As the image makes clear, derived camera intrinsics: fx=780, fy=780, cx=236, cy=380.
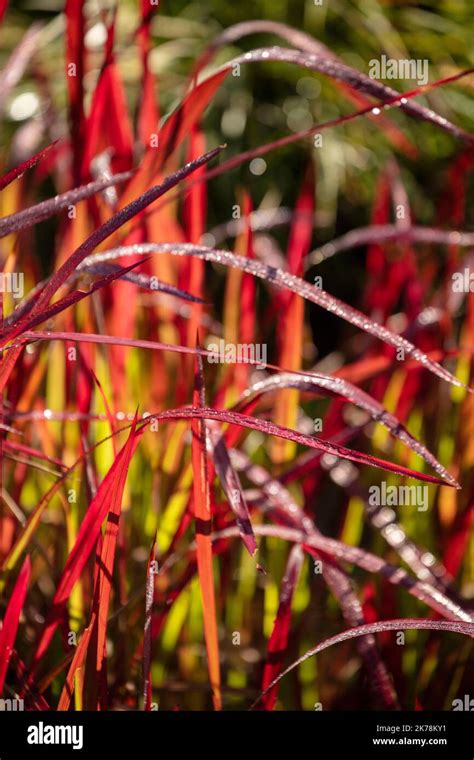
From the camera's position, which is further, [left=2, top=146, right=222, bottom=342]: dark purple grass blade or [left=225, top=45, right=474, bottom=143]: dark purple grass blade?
[left=225, top=45, right=474, bottom=143]: dark purple grass blade

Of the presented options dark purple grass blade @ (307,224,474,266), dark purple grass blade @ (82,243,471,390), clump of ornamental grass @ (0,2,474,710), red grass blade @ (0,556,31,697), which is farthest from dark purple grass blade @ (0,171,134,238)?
dark purple grass blade @ (307,224,474,266)

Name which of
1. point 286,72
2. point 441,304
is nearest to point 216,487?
point 441,304

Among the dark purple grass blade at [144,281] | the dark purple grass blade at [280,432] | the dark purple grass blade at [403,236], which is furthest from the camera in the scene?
the dark purple grass blade at [403,236]

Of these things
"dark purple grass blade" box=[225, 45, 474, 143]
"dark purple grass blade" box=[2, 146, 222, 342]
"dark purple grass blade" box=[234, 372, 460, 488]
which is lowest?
"dark purple grass blade" box=[234, 372, 460, 488]

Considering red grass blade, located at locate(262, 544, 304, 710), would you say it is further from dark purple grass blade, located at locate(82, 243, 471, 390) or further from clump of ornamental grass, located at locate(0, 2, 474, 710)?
dark purple grass blade, located at locate(82, 243, 471, 390)

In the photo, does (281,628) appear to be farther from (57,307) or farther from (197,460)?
(57,307)

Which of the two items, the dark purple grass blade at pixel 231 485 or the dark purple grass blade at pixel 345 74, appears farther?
the dark purple grass blade at pixel 345 74

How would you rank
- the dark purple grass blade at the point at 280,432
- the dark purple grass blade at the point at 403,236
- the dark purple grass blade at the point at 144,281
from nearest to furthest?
the dark purple grass blade at the point at 280,432, the dark purple grass blade at the point at 144,281, the dark purple grass blade at the point at 403,236

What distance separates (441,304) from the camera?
3.40 ft

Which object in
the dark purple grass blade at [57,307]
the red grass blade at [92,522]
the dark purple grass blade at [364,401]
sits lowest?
the red grass blade at [92,522]

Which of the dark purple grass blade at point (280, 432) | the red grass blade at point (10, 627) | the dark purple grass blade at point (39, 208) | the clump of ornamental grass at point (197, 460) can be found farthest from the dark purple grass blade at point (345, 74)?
the red grass blade at point (10, 627)

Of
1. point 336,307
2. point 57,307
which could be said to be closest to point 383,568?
point 336,307

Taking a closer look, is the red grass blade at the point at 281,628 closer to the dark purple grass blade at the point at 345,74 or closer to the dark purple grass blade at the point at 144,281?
the dark purple grass blade at the point at 144,281

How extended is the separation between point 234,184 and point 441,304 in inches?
55.3
